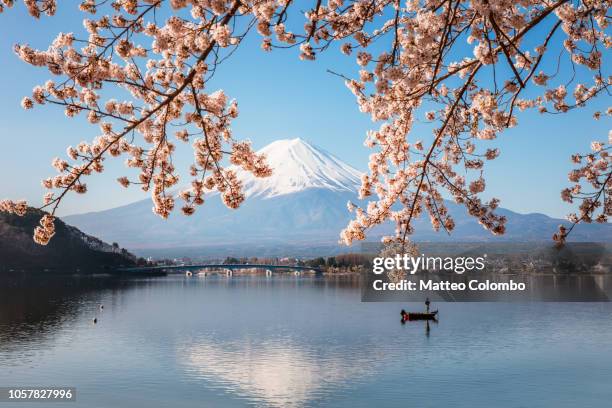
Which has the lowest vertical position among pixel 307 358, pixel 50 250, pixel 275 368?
pixel 275 368

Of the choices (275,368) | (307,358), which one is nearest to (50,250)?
(307,358)

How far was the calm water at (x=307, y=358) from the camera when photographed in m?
29.7

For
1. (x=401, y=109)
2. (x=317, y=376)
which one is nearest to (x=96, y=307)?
(x=317, y=376)

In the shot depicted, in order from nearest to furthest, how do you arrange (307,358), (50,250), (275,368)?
(275,368)
(307,358)
(50,250)

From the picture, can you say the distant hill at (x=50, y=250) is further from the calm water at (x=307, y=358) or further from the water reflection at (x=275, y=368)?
the water reflection at (x=275, y=368)

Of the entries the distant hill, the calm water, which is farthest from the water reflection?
the distant hill

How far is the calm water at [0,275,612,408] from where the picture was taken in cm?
2967

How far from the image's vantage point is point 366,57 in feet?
23.1

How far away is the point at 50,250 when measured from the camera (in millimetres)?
131375

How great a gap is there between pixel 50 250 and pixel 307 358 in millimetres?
102525

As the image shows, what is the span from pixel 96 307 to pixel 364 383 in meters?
46.6

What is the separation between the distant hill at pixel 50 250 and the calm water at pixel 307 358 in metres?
55.7

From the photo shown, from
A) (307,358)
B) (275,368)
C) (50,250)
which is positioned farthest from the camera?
(50,250)

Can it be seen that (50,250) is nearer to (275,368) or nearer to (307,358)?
(307,358)
